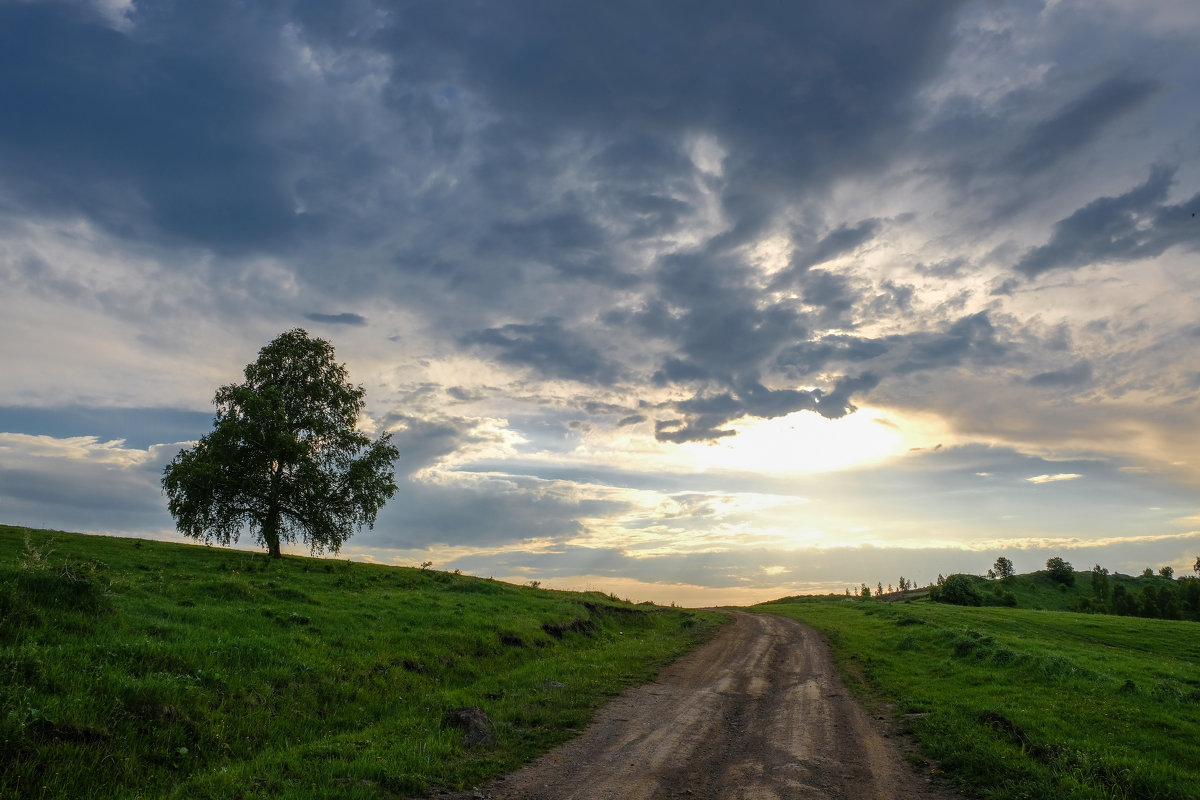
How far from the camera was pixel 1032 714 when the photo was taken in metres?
15.1

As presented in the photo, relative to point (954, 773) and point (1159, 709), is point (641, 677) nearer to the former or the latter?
point (954, 773)

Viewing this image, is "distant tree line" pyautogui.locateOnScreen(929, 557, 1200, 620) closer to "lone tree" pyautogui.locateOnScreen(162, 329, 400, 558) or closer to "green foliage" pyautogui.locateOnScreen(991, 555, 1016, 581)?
"green foliage" pyautogui.locateOnScreen(991, 555, 1016, 581)

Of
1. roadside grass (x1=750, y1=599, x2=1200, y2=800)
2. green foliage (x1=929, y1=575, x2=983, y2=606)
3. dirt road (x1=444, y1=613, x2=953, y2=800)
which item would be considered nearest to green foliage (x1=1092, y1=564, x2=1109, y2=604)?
green foliage (x1=929, y1=575, x2=983, y2=606)

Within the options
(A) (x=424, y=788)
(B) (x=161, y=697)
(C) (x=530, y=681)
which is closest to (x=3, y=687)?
(B) (x=161, y=697)

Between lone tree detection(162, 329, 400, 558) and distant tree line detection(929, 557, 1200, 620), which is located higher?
lone tree detection(162, 329, 400, 558)

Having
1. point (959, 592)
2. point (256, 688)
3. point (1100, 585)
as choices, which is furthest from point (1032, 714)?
point (1100, 585)

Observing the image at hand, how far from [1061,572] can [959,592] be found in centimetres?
6301

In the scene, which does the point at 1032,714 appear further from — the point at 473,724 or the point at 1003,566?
the point at 1003,566

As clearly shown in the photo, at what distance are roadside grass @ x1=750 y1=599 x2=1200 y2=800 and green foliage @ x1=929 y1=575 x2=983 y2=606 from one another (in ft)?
196

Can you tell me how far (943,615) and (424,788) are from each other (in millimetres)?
51851

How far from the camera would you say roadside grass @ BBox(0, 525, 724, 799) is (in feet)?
30.2

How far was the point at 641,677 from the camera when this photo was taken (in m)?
20.4

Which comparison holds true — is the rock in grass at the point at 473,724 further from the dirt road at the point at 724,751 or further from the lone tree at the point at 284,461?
the lone tree at the point at 284,461

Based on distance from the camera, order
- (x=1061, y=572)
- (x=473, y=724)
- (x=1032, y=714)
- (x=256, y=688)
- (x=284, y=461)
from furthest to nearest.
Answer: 1. (x=1061, y=572)
2. (x=284, y=461)
3. (x=1032, y=714)
4. (x=256, y=688)
5. (x=473, y=724)
